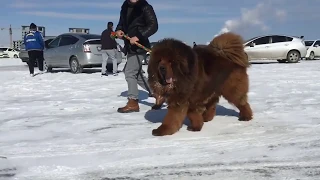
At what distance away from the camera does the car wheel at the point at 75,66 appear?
15719 mm

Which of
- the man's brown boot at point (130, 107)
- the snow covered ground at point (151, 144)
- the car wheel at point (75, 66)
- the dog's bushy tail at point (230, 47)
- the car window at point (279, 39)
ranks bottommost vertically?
the snow covered ground at point (151, 144)

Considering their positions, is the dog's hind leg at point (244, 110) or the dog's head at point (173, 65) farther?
the dog's hind leg at point (244, 110)

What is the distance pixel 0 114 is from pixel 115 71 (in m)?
7.91

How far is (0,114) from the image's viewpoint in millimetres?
6742

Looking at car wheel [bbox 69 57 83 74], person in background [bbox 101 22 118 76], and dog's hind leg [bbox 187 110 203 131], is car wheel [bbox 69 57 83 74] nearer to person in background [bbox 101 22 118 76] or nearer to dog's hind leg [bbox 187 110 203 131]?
person in background [bbox 101 22 118 76]

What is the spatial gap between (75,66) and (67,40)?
1265 mm

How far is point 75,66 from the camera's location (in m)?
15.9

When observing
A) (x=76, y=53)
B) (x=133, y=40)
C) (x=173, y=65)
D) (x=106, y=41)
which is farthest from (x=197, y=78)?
(x=76, y=53)

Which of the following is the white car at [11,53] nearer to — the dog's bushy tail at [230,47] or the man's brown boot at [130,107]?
the man's brown boot at [130,107]

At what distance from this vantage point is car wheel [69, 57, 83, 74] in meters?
15.7

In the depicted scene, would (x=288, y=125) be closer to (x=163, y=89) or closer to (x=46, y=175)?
(x=163, y=89)

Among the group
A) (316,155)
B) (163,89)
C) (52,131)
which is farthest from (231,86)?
(52,131)

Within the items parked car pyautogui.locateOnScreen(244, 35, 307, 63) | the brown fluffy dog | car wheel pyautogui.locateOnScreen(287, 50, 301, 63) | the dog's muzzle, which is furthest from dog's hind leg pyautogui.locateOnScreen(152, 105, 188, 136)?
car wheel pyautogui.locateOnScreen(287, 50, 301, 63)

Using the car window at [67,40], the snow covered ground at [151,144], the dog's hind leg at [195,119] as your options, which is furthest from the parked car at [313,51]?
the dog's hind leg at [195,119]
